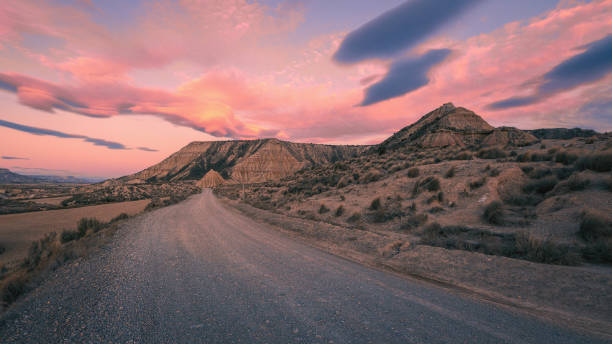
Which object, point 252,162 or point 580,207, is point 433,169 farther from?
point 252,162

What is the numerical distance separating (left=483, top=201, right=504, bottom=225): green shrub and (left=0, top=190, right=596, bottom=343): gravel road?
730 centimetres

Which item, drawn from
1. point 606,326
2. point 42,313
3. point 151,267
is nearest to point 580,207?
point 606,326

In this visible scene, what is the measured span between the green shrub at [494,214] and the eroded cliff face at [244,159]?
102 m

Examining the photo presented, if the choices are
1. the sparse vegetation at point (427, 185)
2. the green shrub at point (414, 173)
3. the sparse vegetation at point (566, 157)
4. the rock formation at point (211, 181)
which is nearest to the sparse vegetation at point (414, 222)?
the sparse vegetation at point (427, 185)

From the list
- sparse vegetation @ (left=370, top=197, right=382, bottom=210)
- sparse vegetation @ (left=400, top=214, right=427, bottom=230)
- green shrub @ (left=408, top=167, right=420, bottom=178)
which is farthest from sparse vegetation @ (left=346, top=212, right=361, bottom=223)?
green shrub @ (left=408, top=167, right=420, bottom=178)

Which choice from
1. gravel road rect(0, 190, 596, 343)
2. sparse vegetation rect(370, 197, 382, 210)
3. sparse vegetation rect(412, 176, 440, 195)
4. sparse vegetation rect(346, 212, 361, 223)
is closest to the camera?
gravel road rect(0, 190, 596, 343)

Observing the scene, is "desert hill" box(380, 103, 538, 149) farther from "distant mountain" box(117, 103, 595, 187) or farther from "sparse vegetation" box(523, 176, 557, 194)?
"sparse vegetation" box(523, 176, 557, 194)

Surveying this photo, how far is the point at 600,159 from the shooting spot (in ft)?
35.8

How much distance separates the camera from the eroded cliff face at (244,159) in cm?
11712

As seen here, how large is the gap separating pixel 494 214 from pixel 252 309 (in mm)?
11131

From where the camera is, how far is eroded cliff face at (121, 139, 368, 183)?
384 ft

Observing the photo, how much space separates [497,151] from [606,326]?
817 inches

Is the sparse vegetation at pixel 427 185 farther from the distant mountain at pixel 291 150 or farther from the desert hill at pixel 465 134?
the distant mountain at pixel 291 150

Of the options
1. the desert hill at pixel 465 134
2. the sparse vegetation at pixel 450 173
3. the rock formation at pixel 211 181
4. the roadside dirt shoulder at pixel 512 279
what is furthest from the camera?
the rock formation at pixel 211 181
